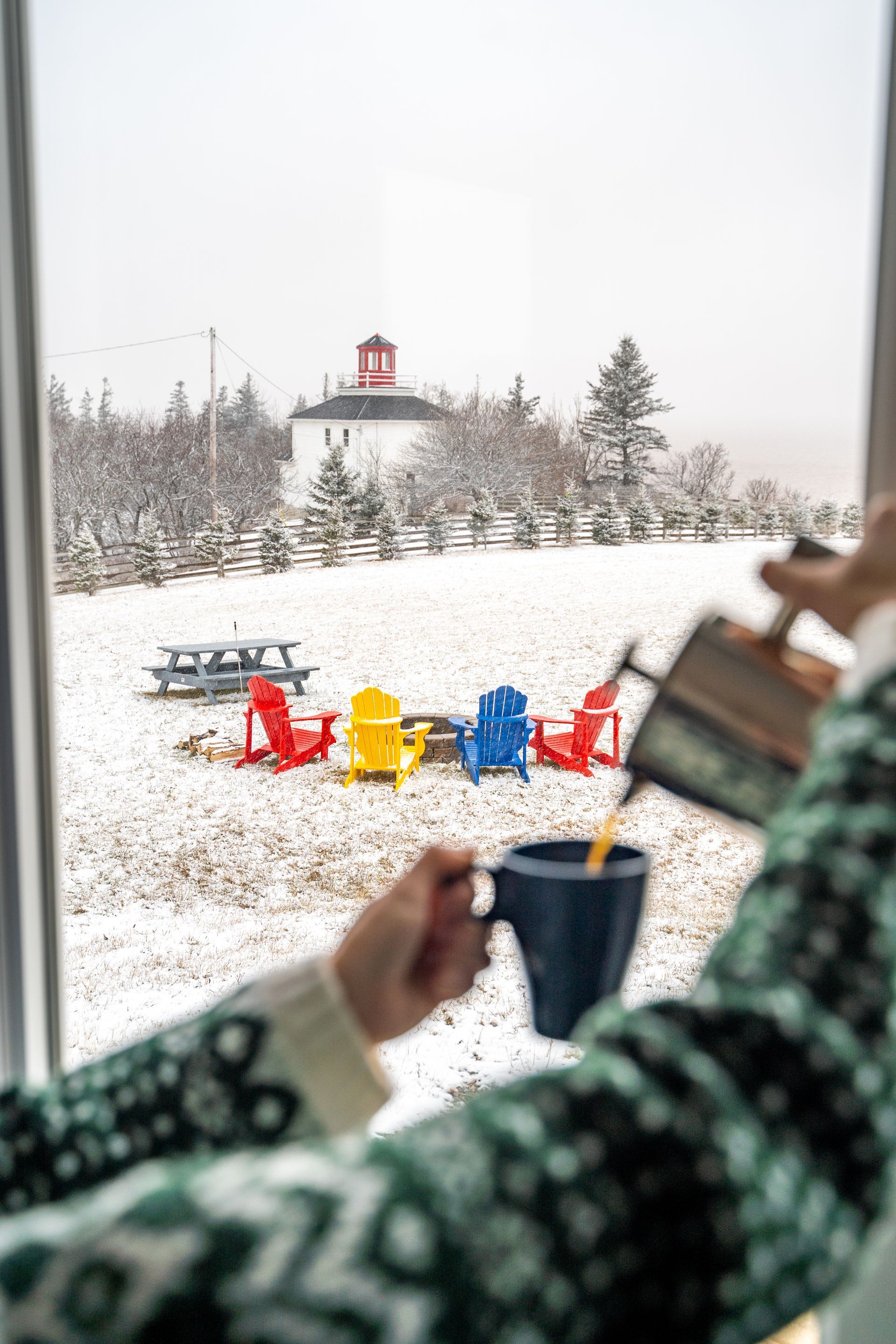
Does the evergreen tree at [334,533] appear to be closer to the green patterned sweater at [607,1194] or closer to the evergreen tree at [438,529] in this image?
the evergreen tree at [438,529]

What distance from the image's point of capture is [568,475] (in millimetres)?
1614

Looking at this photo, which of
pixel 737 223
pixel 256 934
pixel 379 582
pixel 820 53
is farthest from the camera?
pixel 256 934

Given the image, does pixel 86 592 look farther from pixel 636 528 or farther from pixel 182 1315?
pixel 182 1315

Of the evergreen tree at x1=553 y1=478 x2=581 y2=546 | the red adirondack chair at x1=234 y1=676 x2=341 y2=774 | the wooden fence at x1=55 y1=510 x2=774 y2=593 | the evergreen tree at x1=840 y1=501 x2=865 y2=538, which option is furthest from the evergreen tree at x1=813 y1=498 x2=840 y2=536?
the red adirondack chair at x1=234 y1=676 x2=341 y2=774

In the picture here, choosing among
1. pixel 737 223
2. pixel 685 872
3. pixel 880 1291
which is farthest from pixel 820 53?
pixel 685 872

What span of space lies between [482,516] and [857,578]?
4.63ft

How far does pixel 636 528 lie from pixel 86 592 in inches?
35.5

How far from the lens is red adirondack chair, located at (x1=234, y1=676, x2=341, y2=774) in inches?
76.3

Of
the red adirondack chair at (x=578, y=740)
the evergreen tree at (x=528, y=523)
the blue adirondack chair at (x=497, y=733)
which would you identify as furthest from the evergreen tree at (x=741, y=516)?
the blue adirondack chair at (x=497, y=733)

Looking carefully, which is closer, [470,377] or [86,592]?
[86,592]

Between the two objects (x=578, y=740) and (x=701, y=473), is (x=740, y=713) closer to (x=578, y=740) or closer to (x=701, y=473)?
(x=701, y=473)

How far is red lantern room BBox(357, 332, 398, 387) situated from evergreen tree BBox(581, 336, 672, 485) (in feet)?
1.19

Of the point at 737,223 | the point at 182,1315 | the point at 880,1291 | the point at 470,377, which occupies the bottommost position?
the point at 880,1291

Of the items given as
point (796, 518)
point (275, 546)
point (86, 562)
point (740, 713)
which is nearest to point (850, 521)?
point (796, 518)
